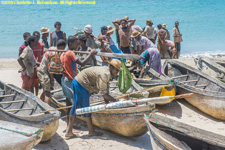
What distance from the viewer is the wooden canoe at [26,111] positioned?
552cm

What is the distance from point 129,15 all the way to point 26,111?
3254 cm

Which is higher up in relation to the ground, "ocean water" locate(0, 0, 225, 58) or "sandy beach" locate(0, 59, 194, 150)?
"ocean water" locate(0, 0, 225, 58)

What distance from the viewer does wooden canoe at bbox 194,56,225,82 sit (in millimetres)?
9249

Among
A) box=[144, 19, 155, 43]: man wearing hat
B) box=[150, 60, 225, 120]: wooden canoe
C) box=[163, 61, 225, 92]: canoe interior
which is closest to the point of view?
box=[150, 60, 225, 120]: wooden canoe

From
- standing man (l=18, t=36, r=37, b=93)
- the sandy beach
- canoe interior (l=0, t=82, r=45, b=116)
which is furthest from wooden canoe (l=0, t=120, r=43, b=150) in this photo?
standing man (l=18, t=36, r=37, b=93)

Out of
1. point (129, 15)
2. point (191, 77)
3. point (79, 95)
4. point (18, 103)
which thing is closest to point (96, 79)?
point (79, 95)

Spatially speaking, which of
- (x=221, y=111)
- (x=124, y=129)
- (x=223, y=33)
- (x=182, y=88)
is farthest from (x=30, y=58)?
(x=223, y=33)

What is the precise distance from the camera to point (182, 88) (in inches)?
321

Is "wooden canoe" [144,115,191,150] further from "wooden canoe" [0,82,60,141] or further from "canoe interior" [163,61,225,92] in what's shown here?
"canoe interior" [163,61,225,92]

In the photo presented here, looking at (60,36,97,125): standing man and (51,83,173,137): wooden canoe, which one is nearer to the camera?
(51,83,173,137): wooden canoe

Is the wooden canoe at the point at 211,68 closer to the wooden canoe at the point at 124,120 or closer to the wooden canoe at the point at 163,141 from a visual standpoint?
the wooden canoe at the point at 124,120

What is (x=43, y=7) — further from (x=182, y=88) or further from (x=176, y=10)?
(x=182, y=88)

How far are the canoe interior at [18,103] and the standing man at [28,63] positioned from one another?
373 millimetres

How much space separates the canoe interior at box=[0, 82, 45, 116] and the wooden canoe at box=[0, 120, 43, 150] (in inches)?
58.8
